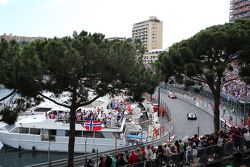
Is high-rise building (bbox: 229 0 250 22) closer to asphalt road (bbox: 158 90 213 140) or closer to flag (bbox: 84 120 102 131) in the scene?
asphalt road (bbox: 158 90 213 140)

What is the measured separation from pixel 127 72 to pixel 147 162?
3975 mm

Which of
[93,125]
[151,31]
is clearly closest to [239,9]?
[151,31]

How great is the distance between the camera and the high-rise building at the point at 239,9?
106625 millimetres

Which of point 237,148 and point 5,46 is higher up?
point 5,46

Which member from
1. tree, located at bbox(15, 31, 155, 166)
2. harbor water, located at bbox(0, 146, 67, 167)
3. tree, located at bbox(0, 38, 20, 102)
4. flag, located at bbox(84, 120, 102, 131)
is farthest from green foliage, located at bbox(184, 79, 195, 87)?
tree, located at bbox(0, 38, 20, 102)

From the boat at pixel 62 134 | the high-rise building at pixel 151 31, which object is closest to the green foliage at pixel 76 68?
the boat at pixel 62 134

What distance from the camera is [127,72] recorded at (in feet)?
51.6

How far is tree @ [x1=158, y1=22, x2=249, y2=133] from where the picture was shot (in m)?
22.9

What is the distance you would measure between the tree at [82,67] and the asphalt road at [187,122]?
61.9 feet

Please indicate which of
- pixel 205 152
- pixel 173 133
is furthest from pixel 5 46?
pixel 173 133

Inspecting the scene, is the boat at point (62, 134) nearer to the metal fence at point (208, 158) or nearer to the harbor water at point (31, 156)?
the harbor water at point (31, 156)

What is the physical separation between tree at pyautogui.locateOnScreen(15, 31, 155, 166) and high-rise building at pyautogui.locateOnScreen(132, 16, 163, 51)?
175358 millimetres

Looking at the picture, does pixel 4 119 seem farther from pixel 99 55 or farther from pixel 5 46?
pixel 99 55

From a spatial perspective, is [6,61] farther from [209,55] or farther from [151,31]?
[151,31]
